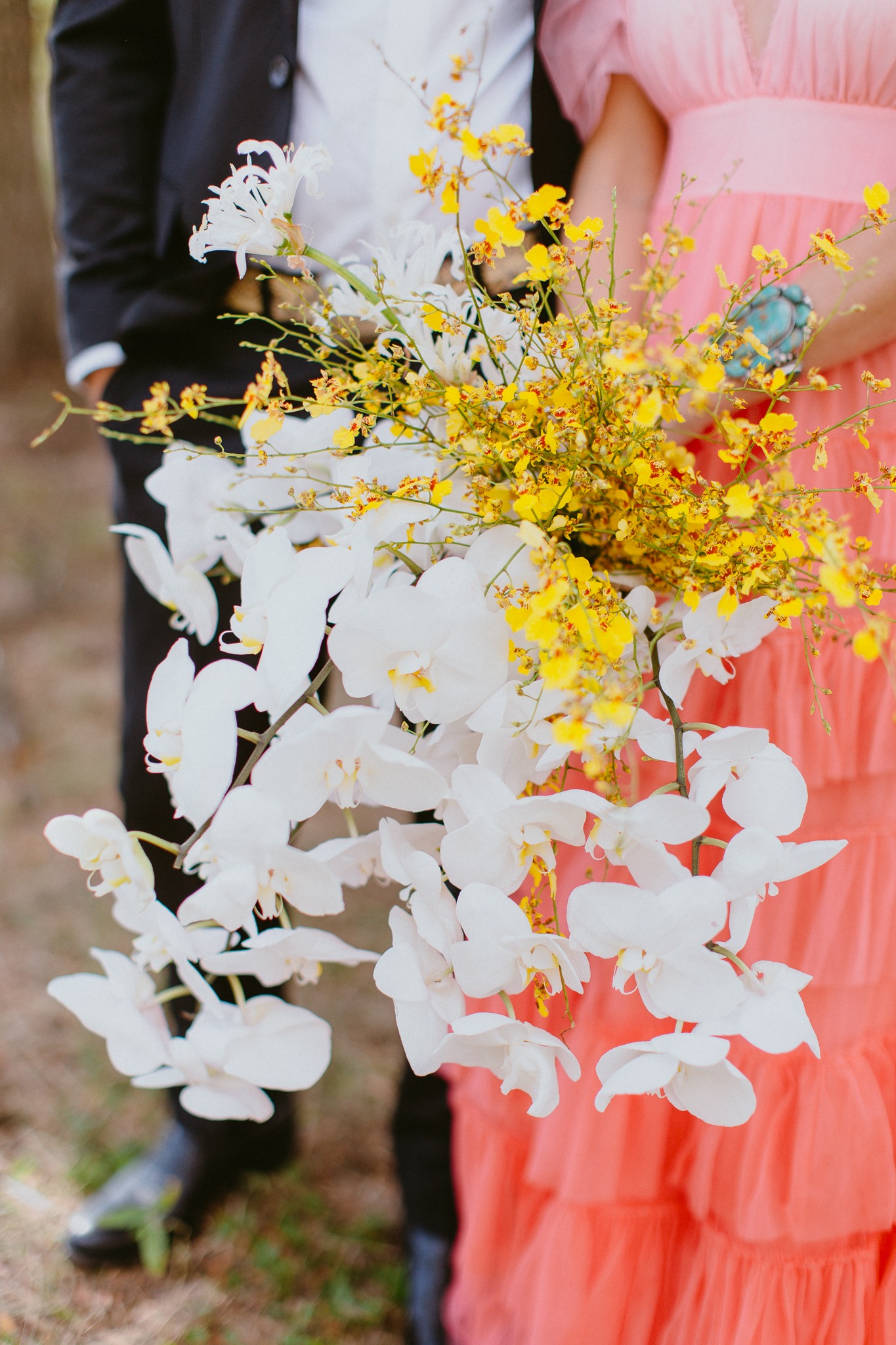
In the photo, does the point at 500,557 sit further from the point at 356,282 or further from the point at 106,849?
the point at 106,849

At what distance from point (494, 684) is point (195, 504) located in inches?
16.5

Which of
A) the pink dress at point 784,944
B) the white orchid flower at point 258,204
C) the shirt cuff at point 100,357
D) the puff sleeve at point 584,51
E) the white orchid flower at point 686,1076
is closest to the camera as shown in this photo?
the white orchid flower at point 686,1076

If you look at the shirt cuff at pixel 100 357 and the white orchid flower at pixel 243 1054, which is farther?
the shirt cuff at pixel 100 357

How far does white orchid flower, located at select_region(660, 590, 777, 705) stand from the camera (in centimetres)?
78

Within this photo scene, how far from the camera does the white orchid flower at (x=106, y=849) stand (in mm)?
771

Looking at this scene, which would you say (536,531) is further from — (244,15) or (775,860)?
(244,15)

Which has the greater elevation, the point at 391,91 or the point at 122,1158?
the point at 391,91

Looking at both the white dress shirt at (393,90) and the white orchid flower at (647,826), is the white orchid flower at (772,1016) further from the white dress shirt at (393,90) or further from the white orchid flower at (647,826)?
the white dress shirt at (393,90)

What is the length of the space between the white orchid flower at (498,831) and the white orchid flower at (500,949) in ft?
0.06

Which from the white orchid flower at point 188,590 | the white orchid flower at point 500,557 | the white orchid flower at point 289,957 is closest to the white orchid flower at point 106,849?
the white orchid flower at point 289,957

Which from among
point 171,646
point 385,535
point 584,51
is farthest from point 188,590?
point 584,51

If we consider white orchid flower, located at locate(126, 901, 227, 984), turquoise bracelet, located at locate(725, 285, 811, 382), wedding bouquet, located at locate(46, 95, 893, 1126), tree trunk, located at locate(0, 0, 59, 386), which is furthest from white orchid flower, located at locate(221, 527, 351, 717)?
tree trunk, located at locate(0, 0, 59, 386)

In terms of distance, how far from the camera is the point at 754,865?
710mm

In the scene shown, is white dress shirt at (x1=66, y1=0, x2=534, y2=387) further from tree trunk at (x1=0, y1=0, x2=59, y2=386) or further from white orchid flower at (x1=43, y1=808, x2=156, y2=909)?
tree trunk at (x1=0, y1=0, x2=59, y2=386)
